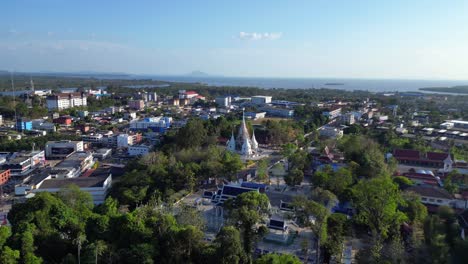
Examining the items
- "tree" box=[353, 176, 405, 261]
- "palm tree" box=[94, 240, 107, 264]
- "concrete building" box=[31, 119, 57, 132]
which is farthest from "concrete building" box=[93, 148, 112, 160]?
"tree" box=[353, 176, 405, 261]

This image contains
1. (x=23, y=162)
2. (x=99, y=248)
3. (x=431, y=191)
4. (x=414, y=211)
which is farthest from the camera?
(x=23, y=162)

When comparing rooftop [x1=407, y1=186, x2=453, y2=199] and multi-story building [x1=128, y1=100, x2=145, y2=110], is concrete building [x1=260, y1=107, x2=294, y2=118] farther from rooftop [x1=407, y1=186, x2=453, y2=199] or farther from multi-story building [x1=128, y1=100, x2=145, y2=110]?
rooftop [x1=407, y1=186, x2=453, y2=199]

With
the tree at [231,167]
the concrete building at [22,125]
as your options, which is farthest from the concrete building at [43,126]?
the tree at [231,167]

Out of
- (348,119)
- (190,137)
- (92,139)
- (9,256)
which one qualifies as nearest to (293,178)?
(190,137)

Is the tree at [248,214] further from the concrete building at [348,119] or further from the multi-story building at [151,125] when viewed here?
the concrete building at [348,119]

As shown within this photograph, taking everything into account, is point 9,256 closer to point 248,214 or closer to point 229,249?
point 229,249
